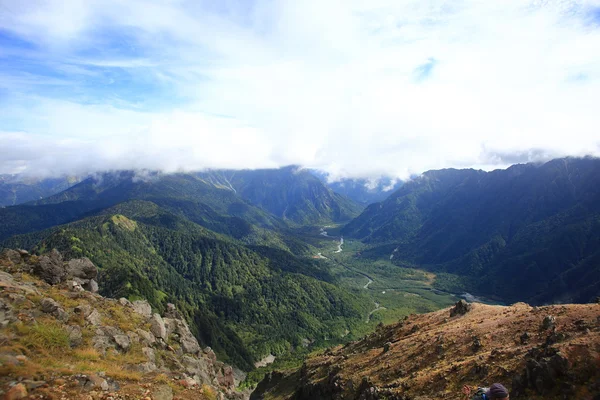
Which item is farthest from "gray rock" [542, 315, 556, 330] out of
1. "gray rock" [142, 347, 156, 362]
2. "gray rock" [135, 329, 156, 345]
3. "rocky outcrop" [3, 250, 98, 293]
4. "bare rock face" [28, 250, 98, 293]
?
"rocky outcrop" [3, 250, 98, 293]

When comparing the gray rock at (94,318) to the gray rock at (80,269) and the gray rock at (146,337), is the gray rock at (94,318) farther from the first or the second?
the gray rock at (80,269)

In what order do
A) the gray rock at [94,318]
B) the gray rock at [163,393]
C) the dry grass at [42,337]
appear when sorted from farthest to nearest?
the gray rock at [94,318] < the dry grass at [42,337] < the gray rock at [163,393]

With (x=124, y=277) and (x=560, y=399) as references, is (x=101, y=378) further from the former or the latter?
(x=124, y=277)

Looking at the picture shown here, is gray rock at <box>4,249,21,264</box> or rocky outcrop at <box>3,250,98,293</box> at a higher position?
gray rock at <box>4,249,21,264</box>

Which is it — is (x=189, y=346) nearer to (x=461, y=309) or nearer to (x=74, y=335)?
(x=74, y=335)

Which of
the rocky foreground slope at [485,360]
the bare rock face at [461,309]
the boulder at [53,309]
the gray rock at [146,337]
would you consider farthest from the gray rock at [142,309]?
the bare rock face at [461,309]

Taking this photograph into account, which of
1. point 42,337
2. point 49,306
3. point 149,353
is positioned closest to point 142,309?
point 149,353

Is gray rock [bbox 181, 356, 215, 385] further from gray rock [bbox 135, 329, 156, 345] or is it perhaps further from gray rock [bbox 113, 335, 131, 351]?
gray rock [bbox 113, 335, 131, 351]
